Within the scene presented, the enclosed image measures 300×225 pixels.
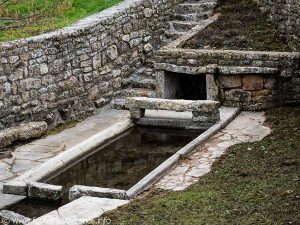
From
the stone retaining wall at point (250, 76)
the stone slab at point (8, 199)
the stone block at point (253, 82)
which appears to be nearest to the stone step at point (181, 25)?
the stone retaining wall at point (250, 76)

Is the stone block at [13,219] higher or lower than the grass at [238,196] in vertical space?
lower

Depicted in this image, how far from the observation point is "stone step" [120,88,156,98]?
1332 centimetres

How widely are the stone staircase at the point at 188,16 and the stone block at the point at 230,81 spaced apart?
258cm

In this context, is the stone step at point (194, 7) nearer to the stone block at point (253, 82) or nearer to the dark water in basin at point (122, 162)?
the stone block at point (253, 82)

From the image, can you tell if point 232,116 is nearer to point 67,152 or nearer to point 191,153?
point 191,153

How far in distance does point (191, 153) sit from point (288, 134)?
4.93ft

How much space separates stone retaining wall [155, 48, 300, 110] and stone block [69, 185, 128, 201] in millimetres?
4403

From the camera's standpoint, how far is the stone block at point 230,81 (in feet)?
40.2

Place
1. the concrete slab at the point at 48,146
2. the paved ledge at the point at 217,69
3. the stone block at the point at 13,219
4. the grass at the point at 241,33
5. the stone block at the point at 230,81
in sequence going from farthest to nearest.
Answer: the grass at the point at 241,33, the stone block at the point at 230,81, the paved ledge at the point at 217,69, the concrete slab at the point at 48,146, the stone block at the point at 13,219

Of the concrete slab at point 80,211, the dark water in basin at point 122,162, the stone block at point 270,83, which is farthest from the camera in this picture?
the stone block at point 270,83

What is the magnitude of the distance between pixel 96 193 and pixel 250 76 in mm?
4627

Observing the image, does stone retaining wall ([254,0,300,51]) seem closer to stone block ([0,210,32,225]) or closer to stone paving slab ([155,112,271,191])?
stone paving slab ([155,112,271,191])

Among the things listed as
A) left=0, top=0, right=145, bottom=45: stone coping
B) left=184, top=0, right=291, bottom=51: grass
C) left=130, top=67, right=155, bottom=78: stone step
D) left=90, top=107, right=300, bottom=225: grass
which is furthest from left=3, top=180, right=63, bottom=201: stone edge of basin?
left=130, top=67, right=155, bottom=78: stone step

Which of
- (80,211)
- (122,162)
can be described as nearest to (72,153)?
(122,162)
